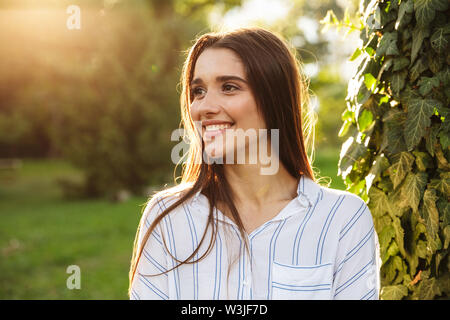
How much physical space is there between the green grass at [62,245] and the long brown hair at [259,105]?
33cm

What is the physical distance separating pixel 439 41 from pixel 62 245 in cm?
701

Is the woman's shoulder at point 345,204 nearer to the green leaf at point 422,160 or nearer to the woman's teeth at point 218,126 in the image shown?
the green leaf at point 422,160

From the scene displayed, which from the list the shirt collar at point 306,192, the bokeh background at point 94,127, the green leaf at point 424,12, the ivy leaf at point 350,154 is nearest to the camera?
the green leaf at point 424,12

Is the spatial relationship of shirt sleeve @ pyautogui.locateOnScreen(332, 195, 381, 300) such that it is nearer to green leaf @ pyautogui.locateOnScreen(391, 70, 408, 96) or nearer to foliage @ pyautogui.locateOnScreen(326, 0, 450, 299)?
foliage @ pyautogui.locateOnScreen(326, 0, 450, 299)

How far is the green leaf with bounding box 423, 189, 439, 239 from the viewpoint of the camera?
2.00m

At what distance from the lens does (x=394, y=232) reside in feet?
7.06

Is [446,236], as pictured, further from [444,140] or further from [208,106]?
[208,106]

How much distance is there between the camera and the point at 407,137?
6.59 ft

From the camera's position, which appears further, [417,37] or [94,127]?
[94,127]

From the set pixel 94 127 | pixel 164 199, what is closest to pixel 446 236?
pixel 164 199

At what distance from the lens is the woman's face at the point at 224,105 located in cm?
202

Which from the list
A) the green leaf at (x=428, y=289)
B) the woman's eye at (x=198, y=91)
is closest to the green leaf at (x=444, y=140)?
the green leaf at (x=428, y=289)
